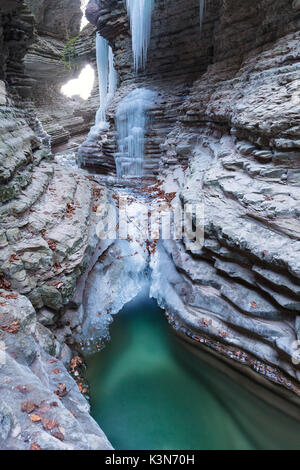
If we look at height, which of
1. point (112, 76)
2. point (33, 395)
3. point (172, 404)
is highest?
point (112, 76)

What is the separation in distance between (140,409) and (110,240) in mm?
3503

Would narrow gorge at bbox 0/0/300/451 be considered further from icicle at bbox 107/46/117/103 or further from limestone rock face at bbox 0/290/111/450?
icicle at bbox 107/46/117/103

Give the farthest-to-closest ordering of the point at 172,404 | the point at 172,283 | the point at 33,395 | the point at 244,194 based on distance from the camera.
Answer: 1. the point at 172,283
2. the point at 244,194
3. the point at 172,404
4. the point at 33,395

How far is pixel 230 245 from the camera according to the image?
4.23 meters

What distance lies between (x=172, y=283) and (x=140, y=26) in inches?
481

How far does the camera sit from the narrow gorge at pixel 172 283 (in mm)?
3035

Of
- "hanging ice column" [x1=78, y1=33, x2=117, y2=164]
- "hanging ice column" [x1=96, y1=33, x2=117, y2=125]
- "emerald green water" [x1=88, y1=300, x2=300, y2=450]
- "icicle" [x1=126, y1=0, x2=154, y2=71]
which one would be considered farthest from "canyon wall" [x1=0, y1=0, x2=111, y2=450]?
"hanging ice column" [x1=96, y1=33, x2=117, y2=125]

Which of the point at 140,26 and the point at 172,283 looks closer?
the point at 172,283

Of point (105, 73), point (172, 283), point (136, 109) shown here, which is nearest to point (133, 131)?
point (136, 109)

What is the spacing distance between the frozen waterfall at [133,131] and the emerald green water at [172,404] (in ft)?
27.9

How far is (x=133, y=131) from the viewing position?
445 inches

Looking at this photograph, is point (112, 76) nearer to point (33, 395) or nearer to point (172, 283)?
point (172, 283)

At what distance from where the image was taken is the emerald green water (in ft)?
10.1

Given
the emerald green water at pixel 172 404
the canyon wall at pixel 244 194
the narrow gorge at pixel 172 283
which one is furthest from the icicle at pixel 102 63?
the emerald green water at pixel 172 404
